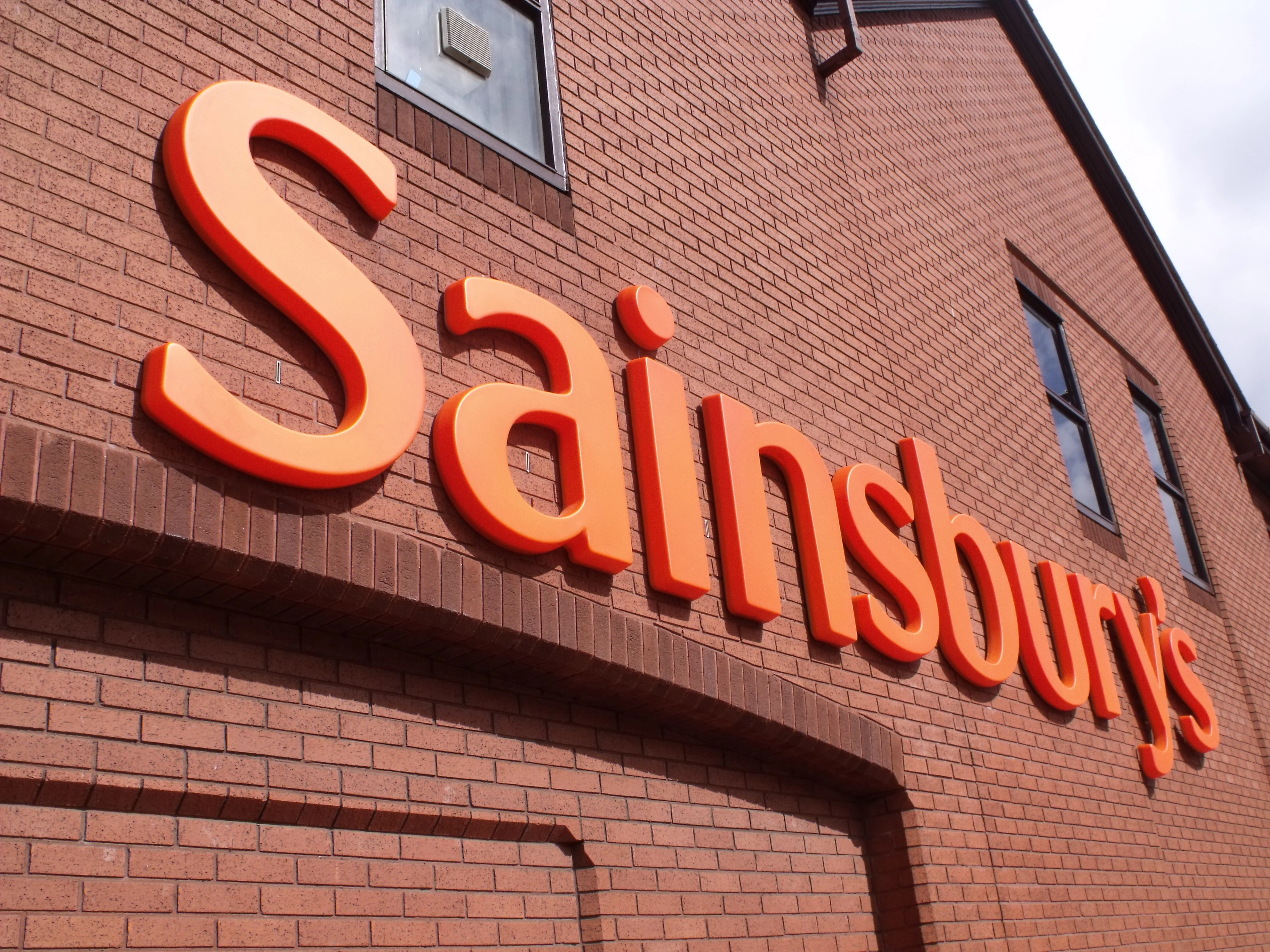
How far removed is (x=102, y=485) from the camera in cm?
279

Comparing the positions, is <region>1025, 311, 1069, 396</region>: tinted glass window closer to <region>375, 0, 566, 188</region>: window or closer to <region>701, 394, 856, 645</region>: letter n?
<region>701, 394, 856, 645</region>: letter n

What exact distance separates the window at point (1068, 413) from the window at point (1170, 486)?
52.0 inches

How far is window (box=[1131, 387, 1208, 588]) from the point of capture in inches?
401

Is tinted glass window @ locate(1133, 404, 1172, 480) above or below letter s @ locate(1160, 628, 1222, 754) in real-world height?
above

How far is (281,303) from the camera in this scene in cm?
341

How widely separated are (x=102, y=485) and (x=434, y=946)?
1.53m

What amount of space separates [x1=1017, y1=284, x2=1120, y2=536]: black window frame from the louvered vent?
500cm

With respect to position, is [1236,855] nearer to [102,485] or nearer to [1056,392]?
[1056,392]

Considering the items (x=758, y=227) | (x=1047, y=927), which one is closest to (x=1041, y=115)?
(x=758, y=227)

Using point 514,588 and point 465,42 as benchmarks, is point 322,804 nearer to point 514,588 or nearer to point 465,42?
point 514,588

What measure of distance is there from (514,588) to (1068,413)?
6.26 meters

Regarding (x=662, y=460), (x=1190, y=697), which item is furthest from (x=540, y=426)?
(x=1190, y=697)

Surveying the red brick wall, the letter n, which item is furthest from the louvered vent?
the red brick wall

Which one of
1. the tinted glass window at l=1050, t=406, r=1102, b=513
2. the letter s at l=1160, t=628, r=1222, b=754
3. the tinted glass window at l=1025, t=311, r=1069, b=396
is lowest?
the letter s at l=1160, t=628, r=1222, b=754
